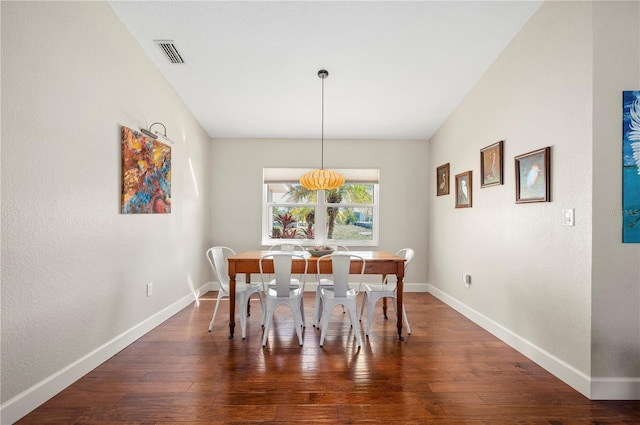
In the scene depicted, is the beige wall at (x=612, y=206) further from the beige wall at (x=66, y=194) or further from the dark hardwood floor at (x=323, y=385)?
the beige wall at (x=66, y=194)

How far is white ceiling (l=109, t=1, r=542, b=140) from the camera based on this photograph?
2562mm

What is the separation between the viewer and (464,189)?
3775mm

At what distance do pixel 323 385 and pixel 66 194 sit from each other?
2.16 meters

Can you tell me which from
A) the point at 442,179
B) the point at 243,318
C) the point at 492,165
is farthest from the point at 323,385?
the point at 442,179

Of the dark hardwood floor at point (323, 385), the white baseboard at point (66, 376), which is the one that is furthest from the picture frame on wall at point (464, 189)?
the white baseboard at point (66, 376)

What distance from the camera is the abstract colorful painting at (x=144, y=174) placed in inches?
110

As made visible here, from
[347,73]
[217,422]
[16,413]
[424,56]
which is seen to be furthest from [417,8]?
[16,413]

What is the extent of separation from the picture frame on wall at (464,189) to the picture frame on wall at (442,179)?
0.37m

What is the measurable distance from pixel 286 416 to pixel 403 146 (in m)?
4.24

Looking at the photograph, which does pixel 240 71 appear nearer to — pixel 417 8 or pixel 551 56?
pixel 417 8

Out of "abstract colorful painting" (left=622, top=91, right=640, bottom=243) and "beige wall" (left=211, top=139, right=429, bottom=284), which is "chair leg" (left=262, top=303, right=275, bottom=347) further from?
"abstract colorful painting" (left=622, top=91, right=640, bottom=243)

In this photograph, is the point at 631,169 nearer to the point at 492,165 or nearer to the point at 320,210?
the point at 492,165

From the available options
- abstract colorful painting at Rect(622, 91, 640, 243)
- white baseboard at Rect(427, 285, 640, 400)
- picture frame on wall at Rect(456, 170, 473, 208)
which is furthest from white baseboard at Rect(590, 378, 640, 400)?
picture frame on wall at Rect(456, 170, 473, 208)

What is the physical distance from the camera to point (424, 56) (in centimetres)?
312
